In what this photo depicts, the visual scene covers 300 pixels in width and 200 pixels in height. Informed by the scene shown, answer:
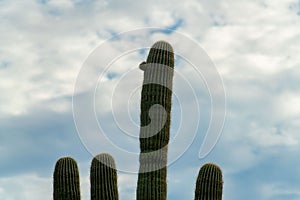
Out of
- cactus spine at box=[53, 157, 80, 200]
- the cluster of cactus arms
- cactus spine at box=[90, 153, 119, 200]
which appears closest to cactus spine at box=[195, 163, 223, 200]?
the cluster of cactus arms

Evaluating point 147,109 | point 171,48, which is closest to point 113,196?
point 147,109

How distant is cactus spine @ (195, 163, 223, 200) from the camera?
17953mm

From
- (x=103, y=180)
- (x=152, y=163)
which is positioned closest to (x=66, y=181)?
(x=103, y=180)

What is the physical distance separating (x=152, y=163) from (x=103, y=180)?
5.52ft

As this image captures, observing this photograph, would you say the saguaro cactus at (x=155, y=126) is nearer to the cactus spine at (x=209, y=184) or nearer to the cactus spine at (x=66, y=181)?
the cactus spine at (x=209, y=184)

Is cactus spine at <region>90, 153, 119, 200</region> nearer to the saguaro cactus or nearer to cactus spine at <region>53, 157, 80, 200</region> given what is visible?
cactus spine at <region>53, 157, 80, 200</region>

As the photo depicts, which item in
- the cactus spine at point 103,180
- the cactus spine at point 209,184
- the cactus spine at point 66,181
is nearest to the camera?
the cactus spine at point 209,184

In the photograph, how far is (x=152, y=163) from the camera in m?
18.1

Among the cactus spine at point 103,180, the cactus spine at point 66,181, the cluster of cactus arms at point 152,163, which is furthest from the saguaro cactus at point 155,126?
the cactus spine at point 66,181

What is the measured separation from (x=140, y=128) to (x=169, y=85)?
1648 mm

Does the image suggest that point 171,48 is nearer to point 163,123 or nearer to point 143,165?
point 163,123

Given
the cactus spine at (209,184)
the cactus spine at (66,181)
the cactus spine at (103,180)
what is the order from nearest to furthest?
the cactus spine at (209,184) < the cactus spine at (103,180) < the cactus spine at (66,181)

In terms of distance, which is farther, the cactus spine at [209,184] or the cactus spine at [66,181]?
the cactus spine at [66,181]

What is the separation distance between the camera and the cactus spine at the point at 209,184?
1795cm
